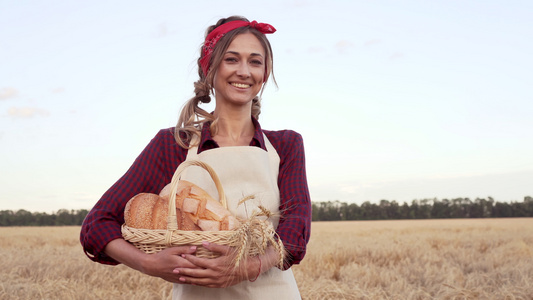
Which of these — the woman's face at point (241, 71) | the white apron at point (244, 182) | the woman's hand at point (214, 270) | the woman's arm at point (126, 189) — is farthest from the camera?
the woman's face at point (241, 71)

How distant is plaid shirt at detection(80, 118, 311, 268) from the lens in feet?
6.52

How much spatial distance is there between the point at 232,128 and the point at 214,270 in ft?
3.00

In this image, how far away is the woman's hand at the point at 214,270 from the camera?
1654 millimetres

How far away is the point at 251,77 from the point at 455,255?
790cm

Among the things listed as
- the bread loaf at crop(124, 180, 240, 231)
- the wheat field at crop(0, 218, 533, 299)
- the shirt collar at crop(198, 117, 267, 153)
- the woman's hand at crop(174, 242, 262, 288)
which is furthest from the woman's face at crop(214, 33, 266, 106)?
the wheat field at crop(0, 218, 533, 299)

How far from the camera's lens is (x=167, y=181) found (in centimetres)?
230

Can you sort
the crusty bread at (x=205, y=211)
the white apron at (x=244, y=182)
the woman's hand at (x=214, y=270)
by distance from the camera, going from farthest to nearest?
the white apron at (x=244, y=182)
the crusty bread at (x=205, y=211)
the woman's hand at (x=214, y=270)

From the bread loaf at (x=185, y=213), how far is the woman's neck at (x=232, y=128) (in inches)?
20.6

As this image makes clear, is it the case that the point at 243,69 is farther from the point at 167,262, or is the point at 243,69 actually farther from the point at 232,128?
the point at 167,262

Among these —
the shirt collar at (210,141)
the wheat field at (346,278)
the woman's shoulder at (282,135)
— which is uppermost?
the woman's shoulder at (282,135)

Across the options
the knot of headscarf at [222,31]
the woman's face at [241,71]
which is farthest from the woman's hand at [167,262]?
the knot of headscarf at [222,31]

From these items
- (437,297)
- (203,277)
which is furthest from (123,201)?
(437,297)

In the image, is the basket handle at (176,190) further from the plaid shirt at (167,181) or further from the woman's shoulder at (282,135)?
the woman's shoulder at (282,135)

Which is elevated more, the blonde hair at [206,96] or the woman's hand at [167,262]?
the blonde hair at [206,96]
